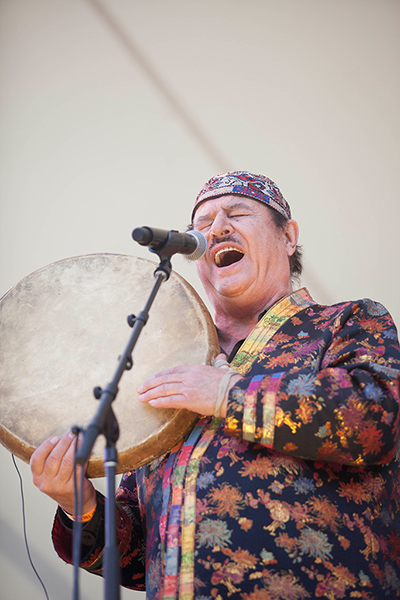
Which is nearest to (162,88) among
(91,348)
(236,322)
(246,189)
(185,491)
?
(246,189)

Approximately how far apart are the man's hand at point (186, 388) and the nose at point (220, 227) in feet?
2.27

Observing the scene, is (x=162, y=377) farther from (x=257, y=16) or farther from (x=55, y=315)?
(x=257, y=16)

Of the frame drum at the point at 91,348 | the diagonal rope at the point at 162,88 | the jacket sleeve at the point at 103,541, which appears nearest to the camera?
the frame drum at the point at 91,348

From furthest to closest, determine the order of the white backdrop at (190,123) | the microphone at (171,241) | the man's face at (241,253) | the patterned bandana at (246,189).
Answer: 1. the white backdrop at (190,123)
2. the patterned bandana at (246,189)
3. the man's face at (241,253)
4. the microphone at (171,241)

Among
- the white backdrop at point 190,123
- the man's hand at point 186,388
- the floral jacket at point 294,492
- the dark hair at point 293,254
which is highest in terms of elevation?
the white backdrop at point 190,123

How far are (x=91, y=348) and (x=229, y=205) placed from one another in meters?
0.79

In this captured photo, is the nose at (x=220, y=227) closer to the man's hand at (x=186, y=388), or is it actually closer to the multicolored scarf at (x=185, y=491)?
the multicolored scarf at (x=185, y=491)

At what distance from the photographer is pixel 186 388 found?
1.45m

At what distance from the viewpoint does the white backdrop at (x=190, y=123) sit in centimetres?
290

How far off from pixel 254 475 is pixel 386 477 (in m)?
0.36

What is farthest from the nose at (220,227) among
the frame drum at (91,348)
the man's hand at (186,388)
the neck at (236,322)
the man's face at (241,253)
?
the man's hand at (186,388)

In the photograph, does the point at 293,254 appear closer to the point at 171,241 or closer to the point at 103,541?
the point at 171,241

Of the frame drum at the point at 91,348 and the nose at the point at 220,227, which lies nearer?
→ the frame drum at the point at 91,348

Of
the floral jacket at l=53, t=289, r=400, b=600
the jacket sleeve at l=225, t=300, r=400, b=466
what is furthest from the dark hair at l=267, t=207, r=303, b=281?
the jacket sleeve at l=225, t=300, r=400, b=466
